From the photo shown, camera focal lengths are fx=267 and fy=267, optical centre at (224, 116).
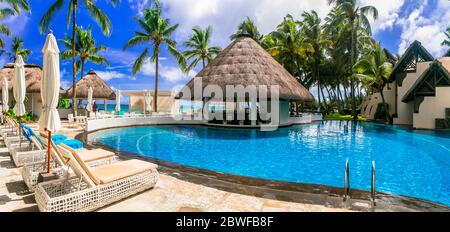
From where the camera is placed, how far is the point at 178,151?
995 cm

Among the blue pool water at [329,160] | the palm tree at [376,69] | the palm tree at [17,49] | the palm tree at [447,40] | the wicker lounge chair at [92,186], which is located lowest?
the blue pool water at [329,160]

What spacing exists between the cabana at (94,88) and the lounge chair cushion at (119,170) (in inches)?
891

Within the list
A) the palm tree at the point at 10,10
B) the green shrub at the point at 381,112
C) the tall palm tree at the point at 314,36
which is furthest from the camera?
the tall palm tree at the point at 314,36

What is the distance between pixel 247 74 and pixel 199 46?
44.5 feet

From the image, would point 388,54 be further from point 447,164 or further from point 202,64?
point 447,164

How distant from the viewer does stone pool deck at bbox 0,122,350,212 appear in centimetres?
381

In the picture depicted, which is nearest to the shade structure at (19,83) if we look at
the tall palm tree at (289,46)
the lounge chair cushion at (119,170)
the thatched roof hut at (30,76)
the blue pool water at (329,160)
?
the blue pool water at (329,160)

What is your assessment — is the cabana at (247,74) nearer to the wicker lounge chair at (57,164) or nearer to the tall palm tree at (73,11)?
the tall palm tree at (73,11)

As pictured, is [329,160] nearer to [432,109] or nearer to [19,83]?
[19,83]

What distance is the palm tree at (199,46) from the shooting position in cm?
2997

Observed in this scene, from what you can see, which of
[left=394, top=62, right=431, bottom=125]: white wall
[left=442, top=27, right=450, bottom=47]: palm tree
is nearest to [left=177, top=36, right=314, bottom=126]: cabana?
[left=394, top=62, right=431, bottom=125]: white wall
